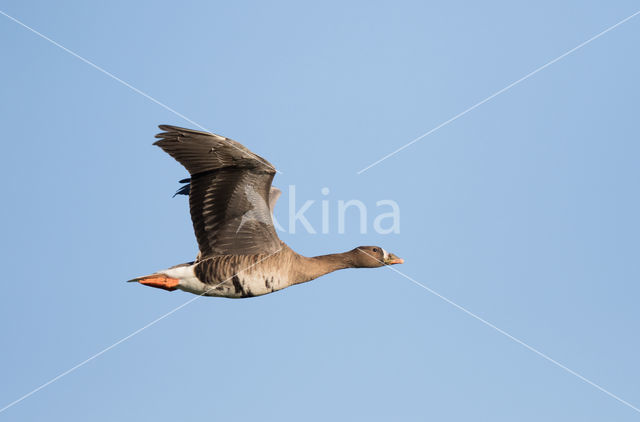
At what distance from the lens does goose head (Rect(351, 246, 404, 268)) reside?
56.3ft

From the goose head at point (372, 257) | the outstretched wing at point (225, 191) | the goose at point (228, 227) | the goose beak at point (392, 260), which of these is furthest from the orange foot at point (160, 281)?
the goose beak at point (392, 260)

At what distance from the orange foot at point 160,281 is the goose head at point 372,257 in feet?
12.5

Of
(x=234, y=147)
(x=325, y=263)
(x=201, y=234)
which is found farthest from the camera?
(x=325, y=263)

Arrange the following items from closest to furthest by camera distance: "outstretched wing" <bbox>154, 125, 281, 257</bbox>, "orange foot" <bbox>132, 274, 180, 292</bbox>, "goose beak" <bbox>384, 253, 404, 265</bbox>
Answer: "outstretched wing" <bbox>154, 125, 281, 257</bbox> → "orange foot" <bbox>132, 274, 180, 292</bbox> → "goose beak" <bbox>384, 253, 404, 265</bbox>

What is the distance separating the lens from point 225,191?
48.4 ft

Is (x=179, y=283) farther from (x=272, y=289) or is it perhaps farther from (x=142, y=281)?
(x=272, y=289)

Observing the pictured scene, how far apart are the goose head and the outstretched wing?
211 cm

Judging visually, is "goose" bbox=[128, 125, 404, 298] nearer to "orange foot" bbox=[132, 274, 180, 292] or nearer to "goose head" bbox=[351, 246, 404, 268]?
"orange foot" bbox=[132, 274, 180, 292]

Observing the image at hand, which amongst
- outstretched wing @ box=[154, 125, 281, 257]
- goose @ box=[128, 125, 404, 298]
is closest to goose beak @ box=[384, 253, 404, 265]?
goose @ box=[128, 125, 404, 298]

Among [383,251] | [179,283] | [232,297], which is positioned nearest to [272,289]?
[232,297]

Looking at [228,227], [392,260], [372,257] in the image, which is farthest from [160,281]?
[392,260]

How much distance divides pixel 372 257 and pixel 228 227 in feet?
11.2

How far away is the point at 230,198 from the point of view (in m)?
14.9

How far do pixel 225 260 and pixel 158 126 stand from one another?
9.29 ft
